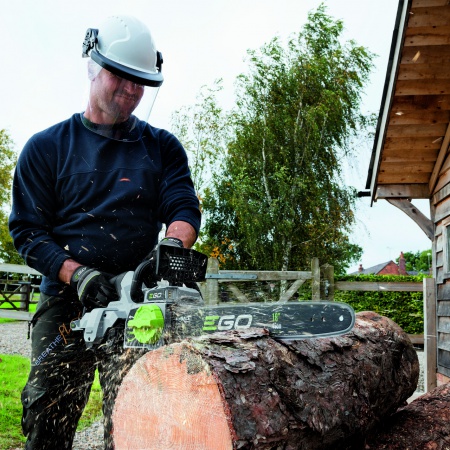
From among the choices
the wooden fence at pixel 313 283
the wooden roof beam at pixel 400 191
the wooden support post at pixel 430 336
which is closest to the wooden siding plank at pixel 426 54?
the wooden roof beam at pixel 400 191

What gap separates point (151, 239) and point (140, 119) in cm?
60

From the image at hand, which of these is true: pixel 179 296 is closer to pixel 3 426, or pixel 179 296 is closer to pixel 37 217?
pixel 37 217

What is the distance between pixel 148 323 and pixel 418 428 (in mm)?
1557

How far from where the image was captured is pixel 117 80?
2465mm

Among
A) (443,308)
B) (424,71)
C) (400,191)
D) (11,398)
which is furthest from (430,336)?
(11,398)

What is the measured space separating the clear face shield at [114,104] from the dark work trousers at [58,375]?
2.61 feet

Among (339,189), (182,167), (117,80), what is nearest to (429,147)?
(182,167)

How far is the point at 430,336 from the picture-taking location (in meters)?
5.51

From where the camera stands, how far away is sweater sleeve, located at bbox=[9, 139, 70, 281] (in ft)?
7.86

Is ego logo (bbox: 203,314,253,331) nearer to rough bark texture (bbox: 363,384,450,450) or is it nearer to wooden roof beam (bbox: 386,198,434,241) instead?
rough bark texture (bbox: 363,384,450,450)

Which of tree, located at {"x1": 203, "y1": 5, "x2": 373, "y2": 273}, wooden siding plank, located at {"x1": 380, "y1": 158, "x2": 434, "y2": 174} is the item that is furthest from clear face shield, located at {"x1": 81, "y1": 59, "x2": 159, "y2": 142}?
tree, located at {"x1": 203, "y1": 5, "x2": 373, "y2": 273}

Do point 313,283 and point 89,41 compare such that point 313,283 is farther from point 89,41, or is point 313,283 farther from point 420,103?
point 89,41

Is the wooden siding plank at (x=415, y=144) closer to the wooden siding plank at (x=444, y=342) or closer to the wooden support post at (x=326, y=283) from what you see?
the wooden siding plank at (x=444, y=342)

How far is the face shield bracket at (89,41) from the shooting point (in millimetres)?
2475
